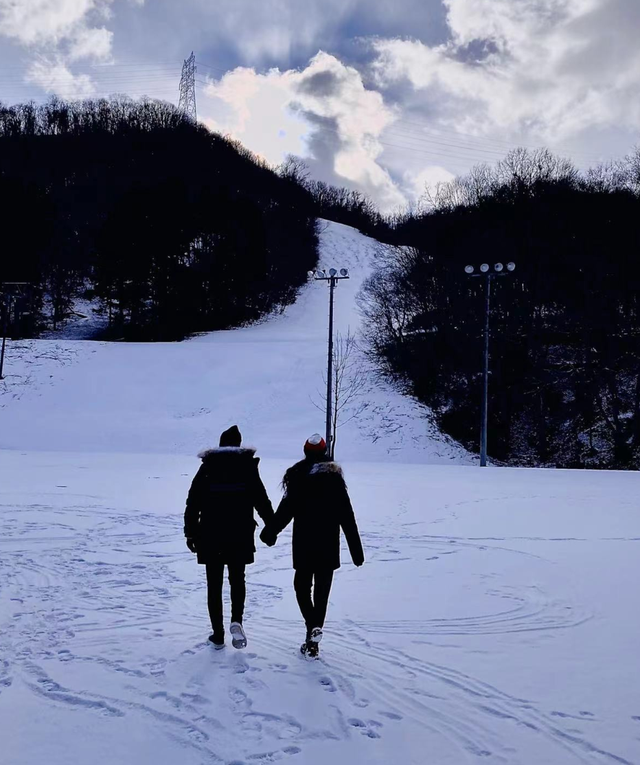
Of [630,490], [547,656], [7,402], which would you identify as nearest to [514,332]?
[630,490]

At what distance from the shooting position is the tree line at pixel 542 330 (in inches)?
1252

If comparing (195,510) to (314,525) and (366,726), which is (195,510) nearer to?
(314,525)

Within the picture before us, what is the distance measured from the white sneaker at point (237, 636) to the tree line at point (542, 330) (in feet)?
A: 91.3

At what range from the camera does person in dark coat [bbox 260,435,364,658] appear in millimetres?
5055

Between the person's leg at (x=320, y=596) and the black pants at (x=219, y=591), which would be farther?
the black pants at (x=219, y=591)

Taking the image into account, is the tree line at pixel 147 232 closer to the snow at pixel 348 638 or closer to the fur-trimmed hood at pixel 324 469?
the snow at pixel 348 638

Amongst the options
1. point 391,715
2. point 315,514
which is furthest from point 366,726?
point 315,514

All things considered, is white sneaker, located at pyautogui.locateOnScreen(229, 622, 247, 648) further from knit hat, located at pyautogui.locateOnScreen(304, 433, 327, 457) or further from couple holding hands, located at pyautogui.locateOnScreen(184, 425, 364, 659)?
knit hat, located at pyautogui.locateOnScreen(304, 433, 327, 457)

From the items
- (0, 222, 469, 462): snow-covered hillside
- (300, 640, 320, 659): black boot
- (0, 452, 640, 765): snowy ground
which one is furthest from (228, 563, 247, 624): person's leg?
(0, 222, 469, 462): snow-covered hillside

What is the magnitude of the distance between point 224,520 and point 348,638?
1.57 meters

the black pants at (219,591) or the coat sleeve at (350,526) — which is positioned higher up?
the coat sleeve at (350,526)

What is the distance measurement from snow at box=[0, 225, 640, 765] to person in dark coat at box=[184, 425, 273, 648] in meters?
0.40

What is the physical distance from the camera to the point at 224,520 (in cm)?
512

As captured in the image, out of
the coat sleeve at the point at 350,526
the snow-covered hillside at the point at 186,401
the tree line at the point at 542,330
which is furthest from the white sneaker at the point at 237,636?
the tree line at the point at 542,330
